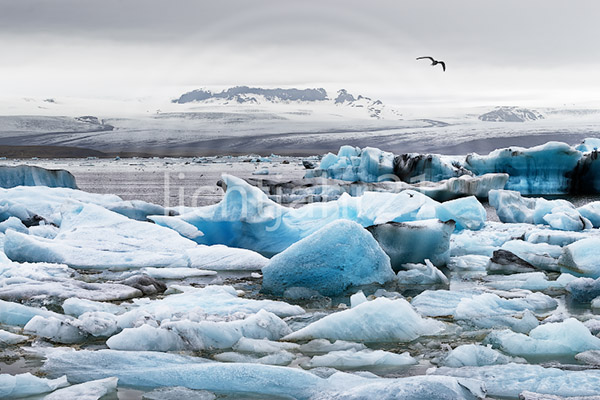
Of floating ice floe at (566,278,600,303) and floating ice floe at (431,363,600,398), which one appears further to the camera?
floating ice floe at (566,278,600,303)

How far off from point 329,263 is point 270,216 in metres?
2.77

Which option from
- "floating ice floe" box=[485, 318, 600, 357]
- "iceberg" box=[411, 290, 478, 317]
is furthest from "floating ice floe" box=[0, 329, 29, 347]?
"floating ice floe" box=[485, 318, 600, 357]

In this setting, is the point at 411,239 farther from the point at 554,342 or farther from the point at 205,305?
the point at 554,342

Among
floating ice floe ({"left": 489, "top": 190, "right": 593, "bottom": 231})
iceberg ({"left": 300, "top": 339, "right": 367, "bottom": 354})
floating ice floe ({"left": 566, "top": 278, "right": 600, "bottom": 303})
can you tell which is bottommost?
floating ice floe ({"left": 489, "top": 190, "right": 593, "bottom": 231})

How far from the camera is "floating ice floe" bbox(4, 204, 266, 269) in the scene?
7.57m

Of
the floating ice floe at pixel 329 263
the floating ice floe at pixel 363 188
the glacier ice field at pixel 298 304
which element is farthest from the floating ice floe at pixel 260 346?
the floating ice floe at pixel 363 188

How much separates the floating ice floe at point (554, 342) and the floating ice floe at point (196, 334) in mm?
1441

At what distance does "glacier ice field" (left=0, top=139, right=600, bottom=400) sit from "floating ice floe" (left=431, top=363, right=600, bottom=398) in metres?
0.01

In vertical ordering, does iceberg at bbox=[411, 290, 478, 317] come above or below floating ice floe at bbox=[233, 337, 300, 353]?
below

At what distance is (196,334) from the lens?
4.33 metres

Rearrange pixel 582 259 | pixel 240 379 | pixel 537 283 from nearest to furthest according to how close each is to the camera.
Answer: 1. pixel 240 379
2. pixel 537 283
3. pixel 582 259

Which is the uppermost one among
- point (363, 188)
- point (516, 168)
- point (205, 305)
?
point (205, 305)

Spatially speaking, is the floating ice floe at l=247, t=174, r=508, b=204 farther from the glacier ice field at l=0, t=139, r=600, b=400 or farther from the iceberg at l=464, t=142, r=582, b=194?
the glacier ice field at l=0, t=139, r=600, b=400

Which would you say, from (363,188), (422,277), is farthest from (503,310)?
(363,188)
